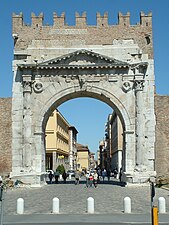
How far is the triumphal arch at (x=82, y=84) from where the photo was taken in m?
25.2

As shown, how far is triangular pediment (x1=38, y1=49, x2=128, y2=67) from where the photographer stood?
25.3 m

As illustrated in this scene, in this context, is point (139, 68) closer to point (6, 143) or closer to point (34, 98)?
point (34, 98)

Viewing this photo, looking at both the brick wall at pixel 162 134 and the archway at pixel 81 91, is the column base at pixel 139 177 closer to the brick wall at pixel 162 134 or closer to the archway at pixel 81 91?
the archway at pixel 81 91

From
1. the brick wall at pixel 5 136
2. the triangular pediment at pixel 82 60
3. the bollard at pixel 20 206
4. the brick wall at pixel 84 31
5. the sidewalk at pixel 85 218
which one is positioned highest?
the brick wall at pixel 84 31

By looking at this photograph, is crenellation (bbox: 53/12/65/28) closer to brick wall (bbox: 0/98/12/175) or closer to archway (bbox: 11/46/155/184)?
archway (bbox: 11/46/155/184)

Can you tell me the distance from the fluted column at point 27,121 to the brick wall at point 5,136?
5.15 ft

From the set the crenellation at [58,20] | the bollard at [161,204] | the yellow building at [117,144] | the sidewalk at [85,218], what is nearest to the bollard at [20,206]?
the sidewalk at [85,218]

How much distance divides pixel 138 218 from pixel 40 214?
113 inches

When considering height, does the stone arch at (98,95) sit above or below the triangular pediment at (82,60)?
below

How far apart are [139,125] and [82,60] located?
16.9 ft

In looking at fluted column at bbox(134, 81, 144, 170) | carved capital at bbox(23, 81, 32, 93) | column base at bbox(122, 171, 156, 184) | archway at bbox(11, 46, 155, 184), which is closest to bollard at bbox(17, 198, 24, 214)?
archway at bbox(11, 46, 155, 184)

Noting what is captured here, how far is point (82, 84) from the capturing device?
84.4 ft

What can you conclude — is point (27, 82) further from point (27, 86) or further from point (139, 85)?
point (139, 85)

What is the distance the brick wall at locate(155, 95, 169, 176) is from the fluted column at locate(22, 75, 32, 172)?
774 cm
